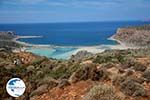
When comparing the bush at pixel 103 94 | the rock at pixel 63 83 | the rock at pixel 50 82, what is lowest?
the rock at pixel 50 82

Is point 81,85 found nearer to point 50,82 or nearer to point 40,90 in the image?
point 50,82

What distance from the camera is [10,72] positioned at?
1838 cm

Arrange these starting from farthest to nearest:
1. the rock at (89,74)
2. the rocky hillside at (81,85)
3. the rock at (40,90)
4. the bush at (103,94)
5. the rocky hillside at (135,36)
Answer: the rocky hillside at (135,36), the rock at (89,74), the rock at (40,90), the rocky hillside at (81,85), the bush at (103,94)

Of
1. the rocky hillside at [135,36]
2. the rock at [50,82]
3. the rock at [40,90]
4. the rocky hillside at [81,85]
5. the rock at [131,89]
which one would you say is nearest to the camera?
the rocky hillside at [81,85]

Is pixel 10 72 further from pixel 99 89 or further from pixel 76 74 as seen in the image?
pixel 99 89

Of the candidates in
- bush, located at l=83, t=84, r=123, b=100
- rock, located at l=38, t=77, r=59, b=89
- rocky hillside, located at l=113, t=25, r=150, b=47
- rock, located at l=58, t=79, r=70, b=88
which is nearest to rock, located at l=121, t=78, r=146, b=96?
rock, located at l=58, t=79, r=70, b=88

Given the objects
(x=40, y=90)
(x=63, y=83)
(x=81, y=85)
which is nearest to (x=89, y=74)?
(x=81, y=85)

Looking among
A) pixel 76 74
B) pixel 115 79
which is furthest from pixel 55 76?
pixel 115 79

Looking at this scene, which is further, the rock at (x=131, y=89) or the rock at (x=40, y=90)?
the rock at (x=40, y=90)

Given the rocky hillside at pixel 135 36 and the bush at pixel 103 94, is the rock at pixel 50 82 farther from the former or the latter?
the rocky hillside at pixel 135 36

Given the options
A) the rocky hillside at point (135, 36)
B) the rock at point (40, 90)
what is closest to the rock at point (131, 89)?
the rock at point (40, 90)

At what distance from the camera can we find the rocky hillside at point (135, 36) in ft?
443

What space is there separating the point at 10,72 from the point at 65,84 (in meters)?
4.75

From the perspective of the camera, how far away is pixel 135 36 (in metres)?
143
